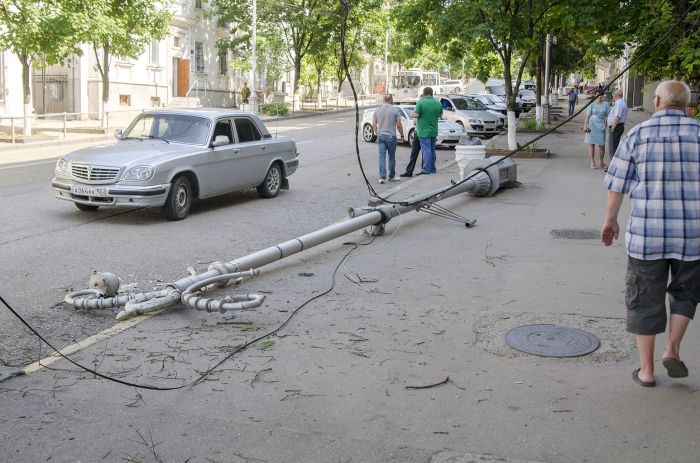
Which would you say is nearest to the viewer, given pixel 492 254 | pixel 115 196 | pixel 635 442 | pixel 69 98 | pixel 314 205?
pixel 635 442

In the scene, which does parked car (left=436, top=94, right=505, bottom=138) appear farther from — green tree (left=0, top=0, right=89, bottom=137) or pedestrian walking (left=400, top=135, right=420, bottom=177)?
green tree (left=0, top=0, right=89, bottom=137)

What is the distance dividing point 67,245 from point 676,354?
7017 millimetres

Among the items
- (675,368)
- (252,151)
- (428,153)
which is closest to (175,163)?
(252,151)

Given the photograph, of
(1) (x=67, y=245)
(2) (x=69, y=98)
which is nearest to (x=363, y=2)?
(2) (x=69, y=98)

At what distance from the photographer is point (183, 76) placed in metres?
48.4

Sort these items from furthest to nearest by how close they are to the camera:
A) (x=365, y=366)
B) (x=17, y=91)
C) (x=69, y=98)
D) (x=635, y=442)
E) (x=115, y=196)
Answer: (x=69, y=98)
(x=17, y=91)
(x=115, y=196)
(x=365, y=366)
(x=635, y=442)

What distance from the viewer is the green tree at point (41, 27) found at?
2344 cm

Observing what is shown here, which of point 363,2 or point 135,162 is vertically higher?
point 363,2

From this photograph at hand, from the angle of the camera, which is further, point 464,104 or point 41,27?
point 464,104

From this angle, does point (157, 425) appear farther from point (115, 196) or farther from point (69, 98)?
point (69, 98)

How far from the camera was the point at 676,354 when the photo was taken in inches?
200

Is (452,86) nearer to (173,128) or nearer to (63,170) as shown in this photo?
(173,128)

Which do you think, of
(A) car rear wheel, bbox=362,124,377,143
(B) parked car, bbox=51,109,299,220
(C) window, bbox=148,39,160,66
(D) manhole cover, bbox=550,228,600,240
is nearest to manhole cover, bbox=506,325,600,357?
(D) manhole cover, bbox=550,228,600,240

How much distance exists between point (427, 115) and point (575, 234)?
6.90 meters
